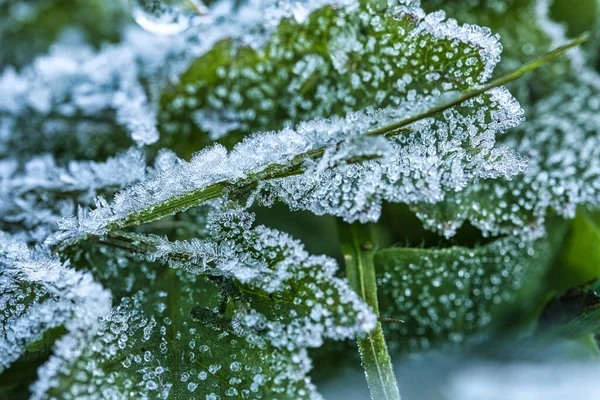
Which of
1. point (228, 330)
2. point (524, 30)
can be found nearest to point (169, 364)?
point (228, 330)

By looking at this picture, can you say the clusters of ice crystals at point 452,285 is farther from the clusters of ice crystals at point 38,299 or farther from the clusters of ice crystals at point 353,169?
the clusters of ice crystals at point 38,299

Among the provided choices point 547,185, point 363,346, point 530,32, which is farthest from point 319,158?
point 530,32

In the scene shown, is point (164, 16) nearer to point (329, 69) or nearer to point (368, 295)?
point (329, 69)

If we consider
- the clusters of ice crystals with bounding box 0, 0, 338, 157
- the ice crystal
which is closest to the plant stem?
the ice crystal

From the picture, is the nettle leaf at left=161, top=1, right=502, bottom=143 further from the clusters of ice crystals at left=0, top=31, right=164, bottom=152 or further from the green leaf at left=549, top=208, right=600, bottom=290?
the green leaf at left=549, top=208, right=600, bottom=290

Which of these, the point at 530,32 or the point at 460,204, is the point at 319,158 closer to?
the point at 460,204

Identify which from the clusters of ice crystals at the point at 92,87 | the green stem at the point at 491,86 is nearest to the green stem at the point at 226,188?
the green stem at the point at 491,86
